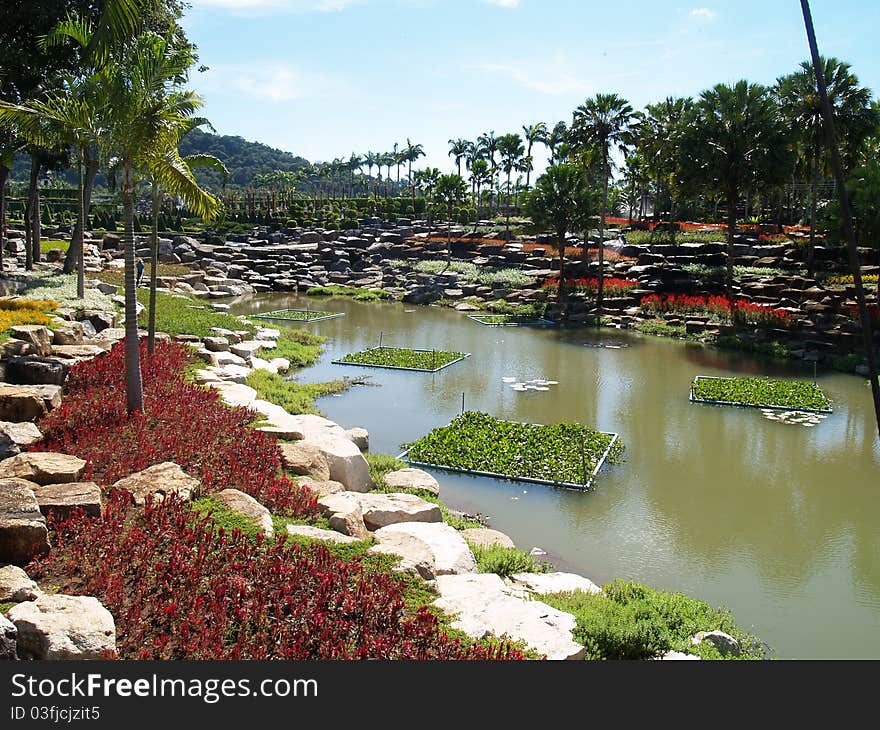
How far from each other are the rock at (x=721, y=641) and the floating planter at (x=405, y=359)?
49.7ft

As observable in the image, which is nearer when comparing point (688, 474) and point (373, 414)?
point (688, 474)

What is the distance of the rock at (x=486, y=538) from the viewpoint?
366 inches

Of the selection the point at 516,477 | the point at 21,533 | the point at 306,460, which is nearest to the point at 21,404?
the point at 306,460

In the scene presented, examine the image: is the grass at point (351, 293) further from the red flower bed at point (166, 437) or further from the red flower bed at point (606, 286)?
the red flower bed at point (166, 437)

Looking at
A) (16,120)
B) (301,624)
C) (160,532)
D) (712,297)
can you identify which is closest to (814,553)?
(301,624)

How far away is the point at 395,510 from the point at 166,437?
3.24 m

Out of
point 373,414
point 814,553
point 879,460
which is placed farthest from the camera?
point 373,414

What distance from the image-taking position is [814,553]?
9773 millimetres

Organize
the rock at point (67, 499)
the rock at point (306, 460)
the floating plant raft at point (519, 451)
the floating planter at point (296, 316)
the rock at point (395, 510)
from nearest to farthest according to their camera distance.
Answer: the rock at point (67, 499), the rock at point (395, 510), the rock at point (306, 460), the floating plant raft at point (519, 451), the floating planter at point (296, 316)

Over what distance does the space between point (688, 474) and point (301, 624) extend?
30.8 feet

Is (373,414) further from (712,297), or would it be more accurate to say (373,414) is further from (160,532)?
(712,297)

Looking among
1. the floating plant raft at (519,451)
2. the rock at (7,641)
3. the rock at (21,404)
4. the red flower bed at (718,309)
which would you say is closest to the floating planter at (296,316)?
the red flower bed at (718,309)

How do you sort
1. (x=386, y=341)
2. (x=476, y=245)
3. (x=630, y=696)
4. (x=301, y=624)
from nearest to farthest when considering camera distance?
(x=630, y=696), (x=301, y=624), (x=386, y=341), (x=476, y=245)

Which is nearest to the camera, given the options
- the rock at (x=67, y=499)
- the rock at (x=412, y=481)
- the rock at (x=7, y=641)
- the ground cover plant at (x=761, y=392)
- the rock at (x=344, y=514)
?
the rock at (x=7, y=641)
